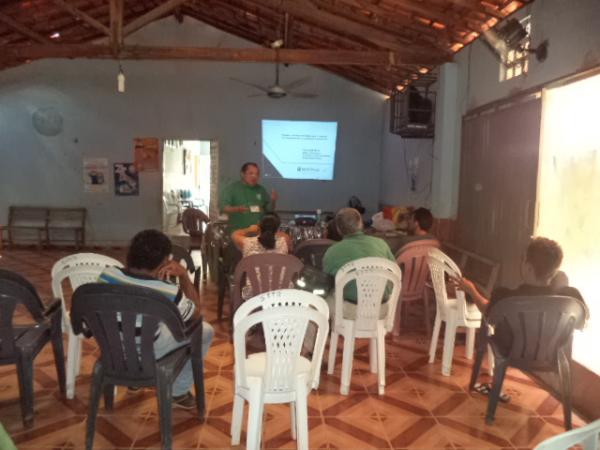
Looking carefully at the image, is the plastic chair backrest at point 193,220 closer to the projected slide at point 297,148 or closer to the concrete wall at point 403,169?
the projected slide at point 297,148

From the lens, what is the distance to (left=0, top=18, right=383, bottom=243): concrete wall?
9.31 m

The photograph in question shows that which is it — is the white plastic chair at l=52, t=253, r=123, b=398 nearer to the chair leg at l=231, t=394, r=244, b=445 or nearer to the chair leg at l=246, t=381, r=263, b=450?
the chair leg at l=231, t=394, r=244, b=445

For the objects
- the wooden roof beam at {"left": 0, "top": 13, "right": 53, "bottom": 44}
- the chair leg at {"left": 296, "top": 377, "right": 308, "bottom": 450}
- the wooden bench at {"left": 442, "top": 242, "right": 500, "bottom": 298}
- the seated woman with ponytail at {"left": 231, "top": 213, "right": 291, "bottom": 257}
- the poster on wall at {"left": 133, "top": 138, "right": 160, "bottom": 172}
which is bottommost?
the chair leg at {"left": 296, "top": 377, "right": 308, "bottom": 450}

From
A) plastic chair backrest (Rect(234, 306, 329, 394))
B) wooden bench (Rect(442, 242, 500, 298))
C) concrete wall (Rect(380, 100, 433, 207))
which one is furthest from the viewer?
concrete wall (Rect(380, 100, 433, 207))

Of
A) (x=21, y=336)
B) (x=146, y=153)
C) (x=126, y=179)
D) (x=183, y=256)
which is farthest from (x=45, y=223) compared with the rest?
(x=21, y=336)

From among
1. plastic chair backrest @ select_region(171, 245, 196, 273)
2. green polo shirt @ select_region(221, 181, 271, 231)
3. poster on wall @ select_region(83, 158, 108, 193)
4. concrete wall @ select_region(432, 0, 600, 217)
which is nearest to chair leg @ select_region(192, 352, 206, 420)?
plastic chair backrest @ select_region(171, 245, 196, 273)

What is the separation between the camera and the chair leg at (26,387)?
8.66 feet

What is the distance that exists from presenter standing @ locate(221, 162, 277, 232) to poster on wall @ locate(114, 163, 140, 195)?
491cm

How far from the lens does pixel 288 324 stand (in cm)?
229

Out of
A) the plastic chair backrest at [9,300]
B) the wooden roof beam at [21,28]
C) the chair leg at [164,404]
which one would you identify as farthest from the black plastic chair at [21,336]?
the wooden roof beam at [21,28]

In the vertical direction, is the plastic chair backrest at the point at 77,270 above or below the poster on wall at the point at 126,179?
below

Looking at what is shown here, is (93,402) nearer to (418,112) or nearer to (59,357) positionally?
(59,357)

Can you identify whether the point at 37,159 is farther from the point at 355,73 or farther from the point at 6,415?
the point at 6,415

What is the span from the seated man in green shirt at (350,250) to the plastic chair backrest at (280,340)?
958mm
